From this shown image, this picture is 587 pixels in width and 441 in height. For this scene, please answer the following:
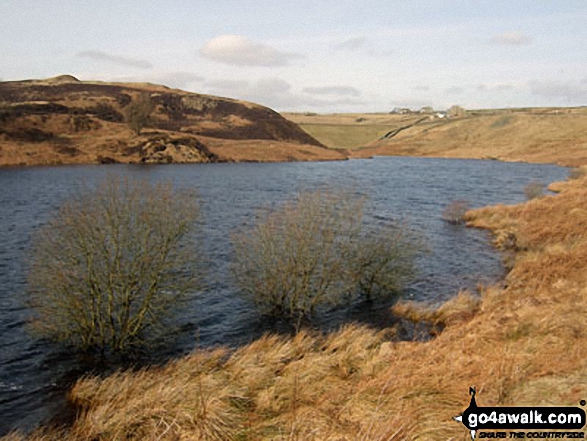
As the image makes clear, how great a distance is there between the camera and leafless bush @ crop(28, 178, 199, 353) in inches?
590

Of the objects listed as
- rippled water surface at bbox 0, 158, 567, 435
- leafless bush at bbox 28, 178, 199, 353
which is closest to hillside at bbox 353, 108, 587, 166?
rippled water surface at bbox 0, 158, 567, 435

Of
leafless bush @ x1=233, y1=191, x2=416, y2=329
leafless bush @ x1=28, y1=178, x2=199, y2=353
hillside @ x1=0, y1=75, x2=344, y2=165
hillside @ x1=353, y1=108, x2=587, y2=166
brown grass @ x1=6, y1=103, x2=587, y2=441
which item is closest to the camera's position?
brown grass @ x1=6, y1=103, x2=587, y2=441

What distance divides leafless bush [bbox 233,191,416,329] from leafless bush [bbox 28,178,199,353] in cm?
364

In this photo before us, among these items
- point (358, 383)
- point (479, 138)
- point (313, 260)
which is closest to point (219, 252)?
point (313, 260)

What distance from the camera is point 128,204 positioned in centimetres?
1612

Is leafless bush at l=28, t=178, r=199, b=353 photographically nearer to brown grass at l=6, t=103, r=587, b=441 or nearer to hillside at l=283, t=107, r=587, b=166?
brown grass at l=6, t=103, r=587, b=441

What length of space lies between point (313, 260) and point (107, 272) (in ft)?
25.9

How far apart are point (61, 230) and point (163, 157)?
77067 millimetres

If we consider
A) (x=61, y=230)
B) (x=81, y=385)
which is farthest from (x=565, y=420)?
(x=61, y=230)

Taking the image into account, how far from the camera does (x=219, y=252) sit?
90.4 feet

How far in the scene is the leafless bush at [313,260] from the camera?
18.8m

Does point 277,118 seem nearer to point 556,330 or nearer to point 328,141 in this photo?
point 328,141

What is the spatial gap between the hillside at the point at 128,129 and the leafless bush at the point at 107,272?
6897 centimetres

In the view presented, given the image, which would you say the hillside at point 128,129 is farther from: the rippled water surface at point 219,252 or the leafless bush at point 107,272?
the leafless bush at point 107,272
